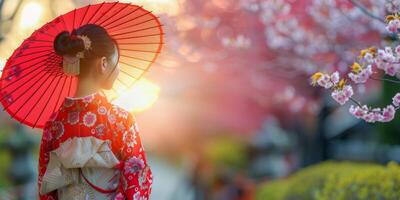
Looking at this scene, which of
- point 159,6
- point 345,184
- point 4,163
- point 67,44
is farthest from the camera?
point 4,163

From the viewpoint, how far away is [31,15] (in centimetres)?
1212

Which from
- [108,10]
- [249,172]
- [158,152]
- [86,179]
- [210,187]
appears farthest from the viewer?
[158,152]

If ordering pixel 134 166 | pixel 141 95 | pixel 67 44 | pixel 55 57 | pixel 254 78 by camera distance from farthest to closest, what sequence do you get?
1. pixel 254 78
2. pixel 141 95
3. pixel 55 57
4. pixel 67 44
5. pixel 134 166

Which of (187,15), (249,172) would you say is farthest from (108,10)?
(249,172)

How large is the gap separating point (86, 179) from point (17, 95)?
0.84m

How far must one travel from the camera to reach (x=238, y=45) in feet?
39.5

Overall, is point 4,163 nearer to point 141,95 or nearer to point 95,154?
point 141,95

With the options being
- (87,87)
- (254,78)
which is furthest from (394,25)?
(254,78)

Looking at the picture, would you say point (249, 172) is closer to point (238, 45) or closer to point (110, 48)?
point (238, 45)

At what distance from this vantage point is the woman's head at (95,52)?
15.7 ft

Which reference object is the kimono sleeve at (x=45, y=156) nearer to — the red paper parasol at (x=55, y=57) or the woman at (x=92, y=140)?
the woman at (x=92, y=140)

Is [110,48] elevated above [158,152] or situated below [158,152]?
above

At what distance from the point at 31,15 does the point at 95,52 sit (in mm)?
7631

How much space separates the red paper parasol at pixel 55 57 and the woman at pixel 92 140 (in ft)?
0.69
